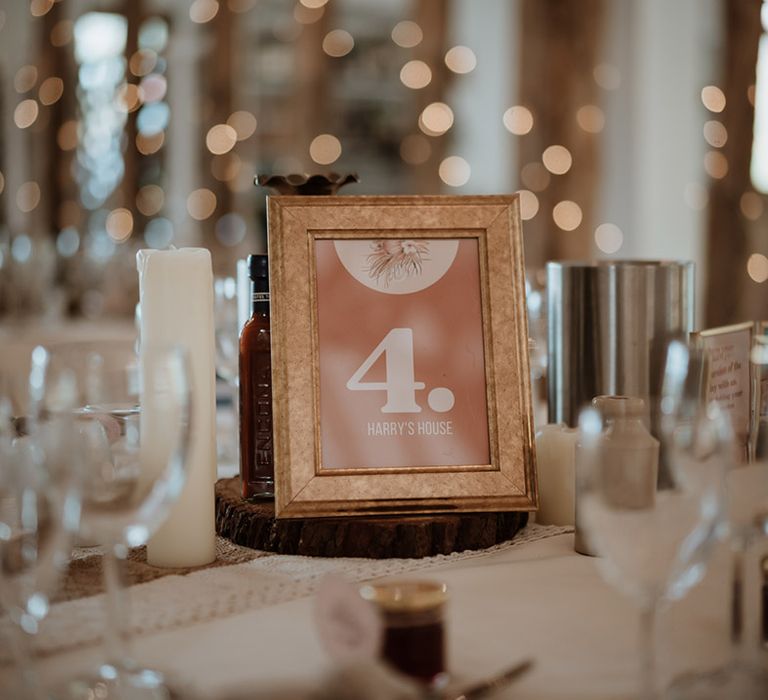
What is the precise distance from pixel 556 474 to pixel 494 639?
0.40 m

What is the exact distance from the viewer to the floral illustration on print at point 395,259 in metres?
1.07

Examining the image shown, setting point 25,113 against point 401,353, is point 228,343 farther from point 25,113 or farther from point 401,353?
point 25,113

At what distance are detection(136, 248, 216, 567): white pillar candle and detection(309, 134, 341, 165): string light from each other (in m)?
3.94

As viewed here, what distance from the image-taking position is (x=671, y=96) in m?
4.78

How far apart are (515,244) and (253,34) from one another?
4144mm

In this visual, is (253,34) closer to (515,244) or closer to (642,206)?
(642,206)

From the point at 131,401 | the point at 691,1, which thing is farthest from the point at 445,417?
the point at 691,1

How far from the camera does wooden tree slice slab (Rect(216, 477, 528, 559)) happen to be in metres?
0.98

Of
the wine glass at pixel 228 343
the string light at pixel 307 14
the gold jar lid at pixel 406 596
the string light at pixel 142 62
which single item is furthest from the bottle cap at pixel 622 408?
the string light at pixel 142 62

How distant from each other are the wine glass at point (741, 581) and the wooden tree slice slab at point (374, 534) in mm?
323

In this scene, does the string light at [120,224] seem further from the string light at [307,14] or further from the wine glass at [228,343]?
the wine glass at [228,343]

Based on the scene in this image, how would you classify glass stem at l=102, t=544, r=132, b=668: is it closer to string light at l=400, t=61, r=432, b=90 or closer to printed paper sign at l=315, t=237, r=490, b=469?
printed paper sign at l=315, t=237, r=490, b=469

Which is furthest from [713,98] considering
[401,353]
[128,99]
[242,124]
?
[401,353]

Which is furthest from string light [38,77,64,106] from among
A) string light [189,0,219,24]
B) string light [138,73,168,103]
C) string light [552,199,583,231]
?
string light [552,199,583,231]
